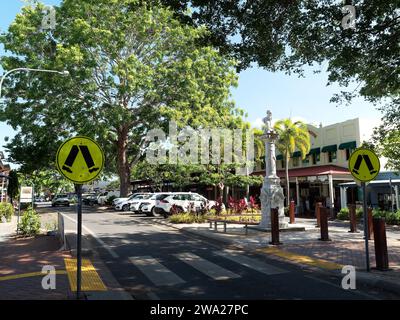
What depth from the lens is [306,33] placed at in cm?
1058

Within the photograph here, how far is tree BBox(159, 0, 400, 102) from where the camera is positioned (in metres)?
9.96

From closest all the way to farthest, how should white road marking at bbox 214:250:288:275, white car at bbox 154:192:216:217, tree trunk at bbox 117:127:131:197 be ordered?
white road marking at bbox 214:250:288:275 < white car at bbox 154:192:216:217 < tree trunk at bbox 117:127:131:197

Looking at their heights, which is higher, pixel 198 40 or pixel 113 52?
pixel 113 52

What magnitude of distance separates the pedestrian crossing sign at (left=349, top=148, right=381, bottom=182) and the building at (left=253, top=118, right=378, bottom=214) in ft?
66.1

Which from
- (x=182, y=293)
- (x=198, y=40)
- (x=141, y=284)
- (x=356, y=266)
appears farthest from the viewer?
(x=198, y=40)

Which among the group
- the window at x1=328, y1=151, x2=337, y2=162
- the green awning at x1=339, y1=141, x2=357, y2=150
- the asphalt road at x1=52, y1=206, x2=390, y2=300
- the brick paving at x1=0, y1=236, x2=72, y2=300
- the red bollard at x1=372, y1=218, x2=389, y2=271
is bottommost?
the asphalt road at x1=52, y1=206, x2=390, y2=300

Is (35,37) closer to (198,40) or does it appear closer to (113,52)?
(113,52)

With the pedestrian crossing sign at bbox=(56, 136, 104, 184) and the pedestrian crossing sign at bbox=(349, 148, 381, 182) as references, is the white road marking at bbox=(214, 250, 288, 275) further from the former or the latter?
the pedestrian crossing sign at bbox=(56, 136, 104, 184)

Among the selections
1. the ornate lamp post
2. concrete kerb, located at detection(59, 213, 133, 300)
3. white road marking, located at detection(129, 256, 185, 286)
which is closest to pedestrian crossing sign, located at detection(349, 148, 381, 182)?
white road marking, located at detection(129, 256, 185, 286)

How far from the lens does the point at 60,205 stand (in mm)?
50188

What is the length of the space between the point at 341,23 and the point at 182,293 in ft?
26.0

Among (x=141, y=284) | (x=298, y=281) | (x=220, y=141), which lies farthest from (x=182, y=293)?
(x=220, y=141)
